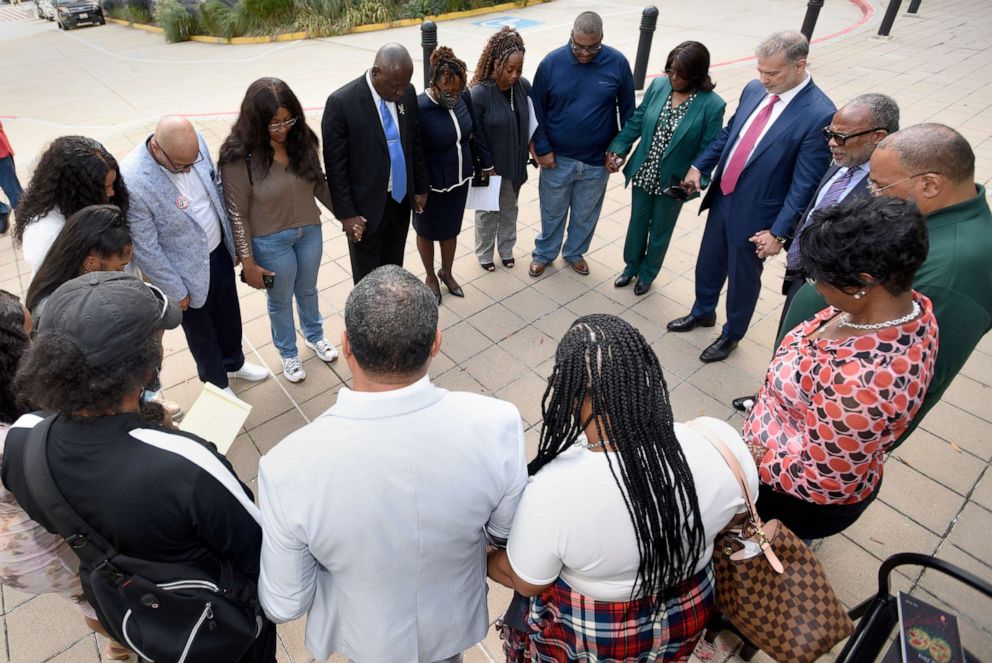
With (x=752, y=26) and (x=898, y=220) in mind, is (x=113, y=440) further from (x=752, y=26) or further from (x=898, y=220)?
(x=752, y=26)

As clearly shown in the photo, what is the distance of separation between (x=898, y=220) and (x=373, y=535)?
1.74 m

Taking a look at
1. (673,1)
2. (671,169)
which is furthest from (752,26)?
(671,169)

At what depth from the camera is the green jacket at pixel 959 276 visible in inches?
77.7

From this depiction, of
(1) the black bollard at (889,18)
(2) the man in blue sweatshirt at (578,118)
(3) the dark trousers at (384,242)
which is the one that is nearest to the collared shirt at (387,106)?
(3) the dark trousers at (384,242)

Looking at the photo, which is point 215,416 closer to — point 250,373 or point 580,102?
point 250,373

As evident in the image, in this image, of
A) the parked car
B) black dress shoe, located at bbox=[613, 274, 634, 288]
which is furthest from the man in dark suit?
the parked car

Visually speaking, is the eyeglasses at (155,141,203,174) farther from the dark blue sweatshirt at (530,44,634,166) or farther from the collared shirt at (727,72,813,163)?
the collared shirt at (727,72,813,163)

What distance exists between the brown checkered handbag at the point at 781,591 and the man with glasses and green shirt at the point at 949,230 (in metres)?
1.10

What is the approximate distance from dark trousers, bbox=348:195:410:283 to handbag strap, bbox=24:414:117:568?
243 cm

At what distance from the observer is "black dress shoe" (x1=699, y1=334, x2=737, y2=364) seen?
3842 mm

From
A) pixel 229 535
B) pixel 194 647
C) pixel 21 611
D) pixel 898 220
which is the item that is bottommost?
pixel 21 611

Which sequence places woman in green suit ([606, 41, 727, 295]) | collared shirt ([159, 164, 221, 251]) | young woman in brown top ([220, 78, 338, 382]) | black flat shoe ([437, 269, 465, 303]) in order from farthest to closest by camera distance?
black flat shoe ([437, 269, 465, 303]) → woman in green suit ([606, 41, 727, 295]) → young woman in brown top ([220, 78, 338, 382]) → collared shirt ([159, 164, 221, 251])

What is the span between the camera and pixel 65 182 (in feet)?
7.46

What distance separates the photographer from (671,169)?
3846mm
